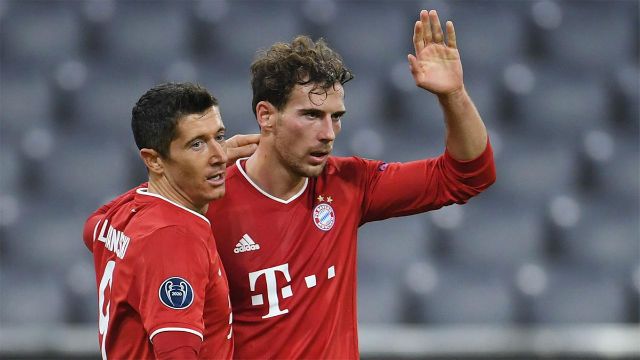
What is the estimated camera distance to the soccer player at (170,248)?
2922 mm

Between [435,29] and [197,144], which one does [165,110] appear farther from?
[435,29]

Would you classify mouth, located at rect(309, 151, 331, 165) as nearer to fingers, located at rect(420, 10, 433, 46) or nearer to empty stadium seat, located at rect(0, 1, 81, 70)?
fingers, located at rect(420, 10, 433, 46)

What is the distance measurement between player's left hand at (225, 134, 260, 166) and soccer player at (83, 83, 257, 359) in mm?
523

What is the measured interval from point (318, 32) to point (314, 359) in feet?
15.5

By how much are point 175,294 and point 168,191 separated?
428 millimetres

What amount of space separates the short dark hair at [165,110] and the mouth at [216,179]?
0.15 metres

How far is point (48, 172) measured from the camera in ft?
24.3

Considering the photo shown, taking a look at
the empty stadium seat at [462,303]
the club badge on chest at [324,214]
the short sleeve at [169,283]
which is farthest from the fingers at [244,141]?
the empty stadium seat at [462,303]

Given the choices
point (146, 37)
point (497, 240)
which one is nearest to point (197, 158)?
point (497, 240)

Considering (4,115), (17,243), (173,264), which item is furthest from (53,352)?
(173,264)

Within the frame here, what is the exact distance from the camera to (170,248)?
2.96 m

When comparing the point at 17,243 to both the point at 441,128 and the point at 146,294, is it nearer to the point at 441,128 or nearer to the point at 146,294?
the point at 441,128

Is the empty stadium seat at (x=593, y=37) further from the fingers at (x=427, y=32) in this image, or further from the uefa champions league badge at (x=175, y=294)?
the uefa champions league badge at (x=175, y=294)

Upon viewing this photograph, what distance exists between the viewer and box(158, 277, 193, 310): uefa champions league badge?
9.51 ft
